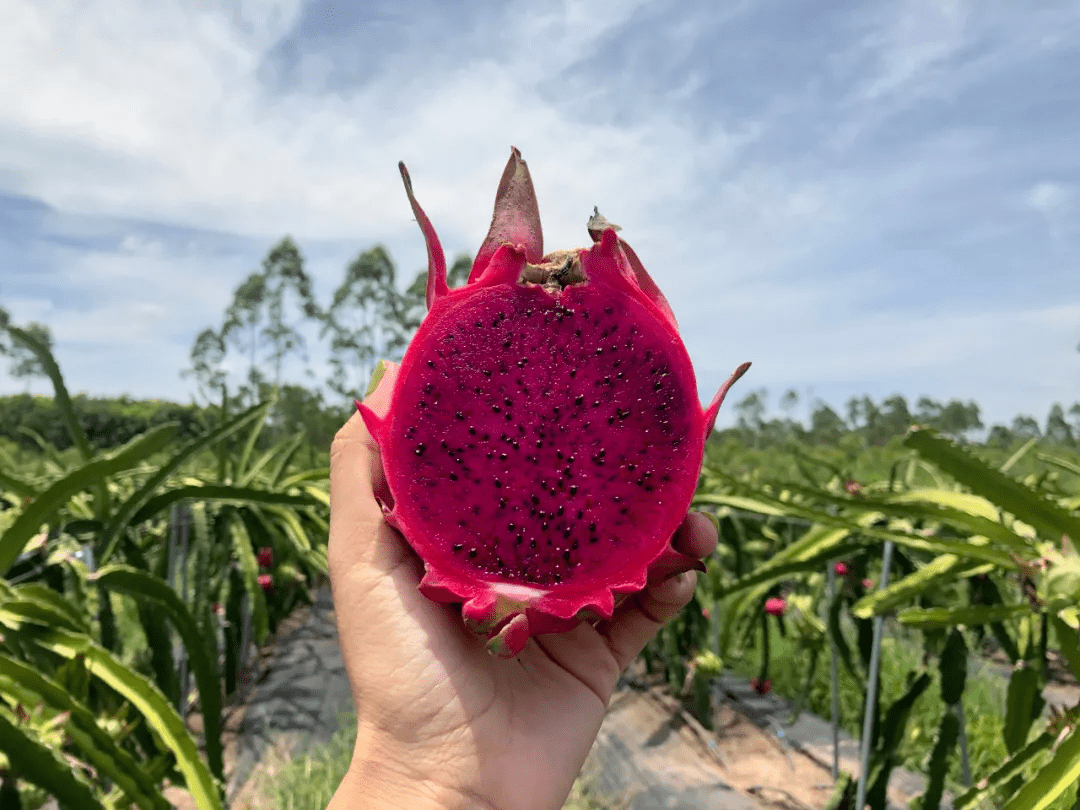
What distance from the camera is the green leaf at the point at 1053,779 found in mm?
1081

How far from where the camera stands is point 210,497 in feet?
5.91

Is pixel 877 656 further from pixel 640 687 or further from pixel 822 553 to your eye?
pixel 640 687

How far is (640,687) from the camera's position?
4.21 metres

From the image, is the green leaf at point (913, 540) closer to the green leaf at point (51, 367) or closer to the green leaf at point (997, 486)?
the green leaf at point (997, 486)

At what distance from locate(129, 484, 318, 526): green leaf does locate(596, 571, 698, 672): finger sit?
0.89 m

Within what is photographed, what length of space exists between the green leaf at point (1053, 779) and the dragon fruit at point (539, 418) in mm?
717

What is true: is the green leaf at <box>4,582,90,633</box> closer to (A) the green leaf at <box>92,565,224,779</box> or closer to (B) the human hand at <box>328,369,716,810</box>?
(A) the green leaf at <box>92,565,224,779</box>

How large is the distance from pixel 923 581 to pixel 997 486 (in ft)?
1.40

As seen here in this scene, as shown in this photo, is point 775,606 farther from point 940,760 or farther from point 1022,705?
point 1022,705

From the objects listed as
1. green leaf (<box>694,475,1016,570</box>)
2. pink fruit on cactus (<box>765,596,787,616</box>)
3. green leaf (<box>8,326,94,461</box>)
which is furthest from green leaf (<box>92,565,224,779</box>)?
pink fruit on cactus (<box>765,596,787,616</box>)

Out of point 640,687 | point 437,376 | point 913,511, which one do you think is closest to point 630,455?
point 437,376

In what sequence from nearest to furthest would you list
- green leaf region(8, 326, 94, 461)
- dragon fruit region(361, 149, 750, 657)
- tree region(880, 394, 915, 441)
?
dragon fruit region(361, 149, 750, 657) → green leaf region(8, 326, 94, 461) → tree region(880, 394, 915, 441)

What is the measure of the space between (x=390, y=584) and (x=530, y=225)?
469mm

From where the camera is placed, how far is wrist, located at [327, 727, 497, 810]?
0.90 meters
